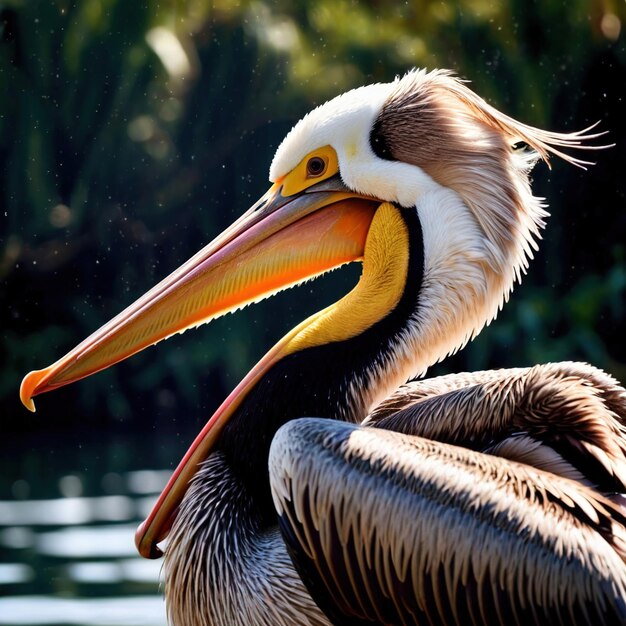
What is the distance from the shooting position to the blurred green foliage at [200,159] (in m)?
11.2

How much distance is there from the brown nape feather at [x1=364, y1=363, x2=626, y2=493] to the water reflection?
2.12m

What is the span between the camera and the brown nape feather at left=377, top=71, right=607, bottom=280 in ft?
9.34

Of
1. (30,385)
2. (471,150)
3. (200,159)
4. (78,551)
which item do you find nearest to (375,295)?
(471,150)

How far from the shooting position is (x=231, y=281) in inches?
117

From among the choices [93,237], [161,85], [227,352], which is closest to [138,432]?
[227,352]

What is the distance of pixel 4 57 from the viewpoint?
11227mm

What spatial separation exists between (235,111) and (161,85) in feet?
2.73

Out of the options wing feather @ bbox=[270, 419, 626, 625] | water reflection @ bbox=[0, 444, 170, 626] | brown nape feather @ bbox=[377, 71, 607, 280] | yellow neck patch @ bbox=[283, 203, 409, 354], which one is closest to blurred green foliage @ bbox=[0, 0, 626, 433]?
water reflection @ bbox=[0, 444, 170, 626]

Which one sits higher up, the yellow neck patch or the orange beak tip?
the orange beak tip

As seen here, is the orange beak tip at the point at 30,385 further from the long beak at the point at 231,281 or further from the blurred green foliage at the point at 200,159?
the blurred green foliage at the point at 200,159

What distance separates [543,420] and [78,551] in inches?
143

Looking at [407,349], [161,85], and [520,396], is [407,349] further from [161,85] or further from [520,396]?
[161,85]

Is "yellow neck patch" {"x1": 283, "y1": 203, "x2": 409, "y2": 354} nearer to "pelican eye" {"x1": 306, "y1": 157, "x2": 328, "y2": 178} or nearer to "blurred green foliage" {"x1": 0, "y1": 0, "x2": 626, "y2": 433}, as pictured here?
"pelican eye" {"x1": 306, "y1": 157, "x2": 328, "y2": 178}

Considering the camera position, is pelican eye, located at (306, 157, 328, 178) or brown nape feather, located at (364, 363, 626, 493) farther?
pelican eye, located at (306, 157, 328, 178)
